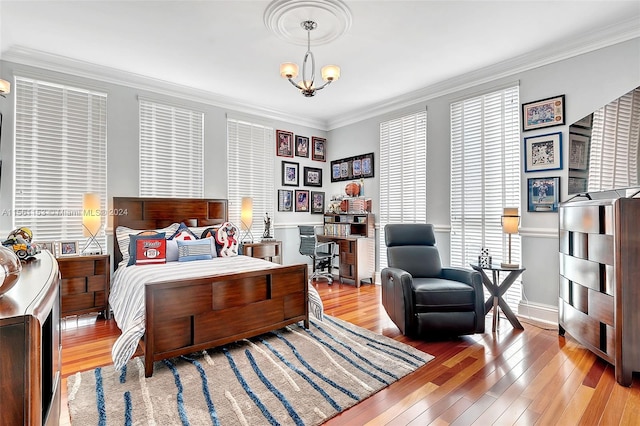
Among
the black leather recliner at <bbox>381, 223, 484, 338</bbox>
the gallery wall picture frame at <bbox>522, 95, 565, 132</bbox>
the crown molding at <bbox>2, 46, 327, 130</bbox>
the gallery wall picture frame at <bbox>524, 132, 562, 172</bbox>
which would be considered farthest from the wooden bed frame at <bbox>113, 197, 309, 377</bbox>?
the crown molding at <bbox>2, 46, 327, 130</bbox>

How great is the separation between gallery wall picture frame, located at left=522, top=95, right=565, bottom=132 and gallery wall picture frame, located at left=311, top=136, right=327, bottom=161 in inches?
137

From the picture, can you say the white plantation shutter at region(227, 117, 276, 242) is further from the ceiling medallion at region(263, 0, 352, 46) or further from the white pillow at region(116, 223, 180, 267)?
the ceiling medallion at region(263, 0, 352, 46)

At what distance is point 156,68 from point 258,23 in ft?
5.65

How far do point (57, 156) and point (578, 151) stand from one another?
220 inches

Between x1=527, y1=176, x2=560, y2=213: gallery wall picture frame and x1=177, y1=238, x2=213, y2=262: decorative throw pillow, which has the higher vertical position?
x1=527, y1=176, x2=560, y2=213: gallery wall picture frame

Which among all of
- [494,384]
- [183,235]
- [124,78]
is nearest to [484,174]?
[494,384]

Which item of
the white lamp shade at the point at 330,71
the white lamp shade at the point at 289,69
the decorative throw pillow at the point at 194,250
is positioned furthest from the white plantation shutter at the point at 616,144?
the decorative throw pillow at the point at 194,250

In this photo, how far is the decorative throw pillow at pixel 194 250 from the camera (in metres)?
3.71

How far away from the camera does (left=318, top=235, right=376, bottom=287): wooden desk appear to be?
203 inches

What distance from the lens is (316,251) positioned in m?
5.70

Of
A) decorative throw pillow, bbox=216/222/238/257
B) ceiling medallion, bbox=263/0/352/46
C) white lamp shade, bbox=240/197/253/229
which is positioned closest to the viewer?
ceiling medallion, bbox=263/0/352/46

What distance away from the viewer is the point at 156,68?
394cm

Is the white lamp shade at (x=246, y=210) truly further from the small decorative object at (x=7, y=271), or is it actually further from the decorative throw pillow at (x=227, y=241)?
the small decorative object at (x=7, y=271)

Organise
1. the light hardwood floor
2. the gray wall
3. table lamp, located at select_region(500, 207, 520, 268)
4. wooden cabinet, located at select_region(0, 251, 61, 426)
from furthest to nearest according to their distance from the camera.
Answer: table lamp, located at select_region(500, 207, 520, 268) → the gray wall → the light hardwood floor → wooden cabinet, located at select_region(0, 251, 61, 426)
